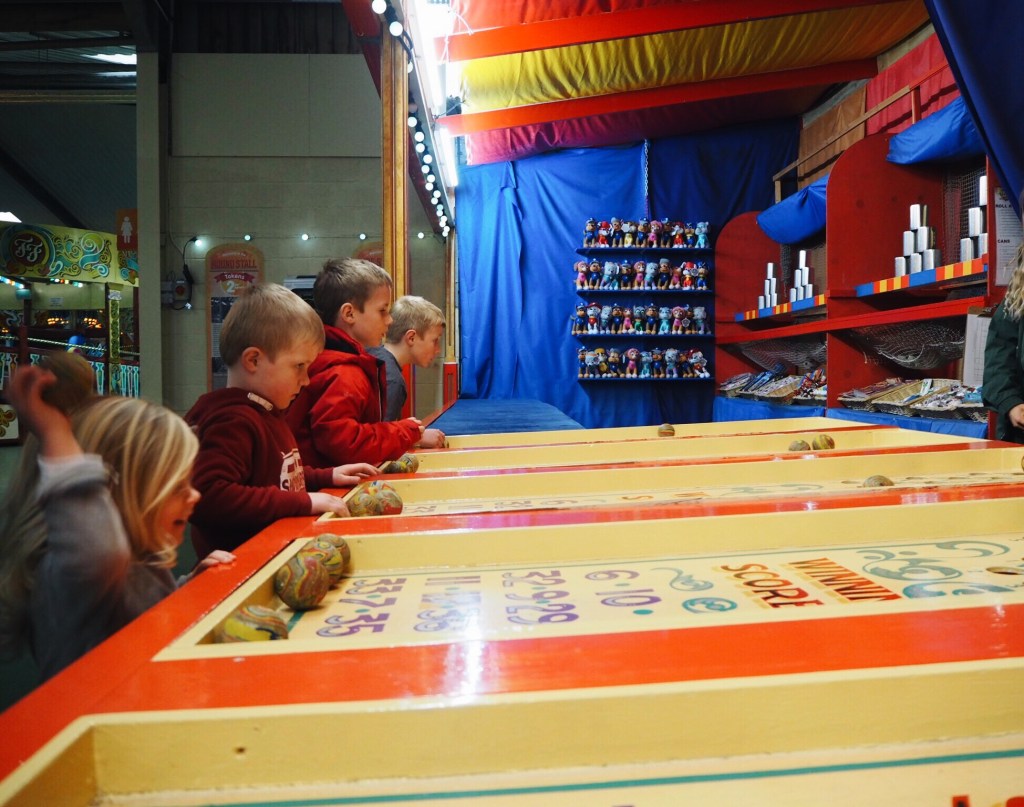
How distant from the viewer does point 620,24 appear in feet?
16.6

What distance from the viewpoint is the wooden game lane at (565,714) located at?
0.53m

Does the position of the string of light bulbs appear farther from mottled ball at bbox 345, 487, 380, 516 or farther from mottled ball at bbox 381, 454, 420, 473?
mottled ball at bbox 345, 487, 380, 516

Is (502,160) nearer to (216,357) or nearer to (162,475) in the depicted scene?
(216,357)

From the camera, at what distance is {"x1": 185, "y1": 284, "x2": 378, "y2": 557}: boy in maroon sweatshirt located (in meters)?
1.37

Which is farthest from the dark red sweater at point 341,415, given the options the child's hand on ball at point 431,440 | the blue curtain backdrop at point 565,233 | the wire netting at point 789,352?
the blue curtain backdrop at point 565,233

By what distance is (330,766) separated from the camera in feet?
1.78

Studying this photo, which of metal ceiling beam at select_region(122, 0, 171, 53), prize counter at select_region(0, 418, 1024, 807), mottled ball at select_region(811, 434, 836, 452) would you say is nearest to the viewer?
prize counter at select_region(0, 418, 1024, 807)

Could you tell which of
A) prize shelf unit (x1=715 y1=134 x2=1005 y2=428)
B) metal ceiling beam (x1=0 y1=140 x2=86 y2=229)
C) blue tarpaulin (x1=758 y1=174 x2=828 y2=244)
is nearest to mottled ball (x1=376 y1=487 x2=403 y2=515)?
prize shelf unit (x1=715 y1=134 x2=1005 y2=428)

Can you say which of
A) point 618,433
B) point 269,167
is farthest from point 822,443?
point 269,167

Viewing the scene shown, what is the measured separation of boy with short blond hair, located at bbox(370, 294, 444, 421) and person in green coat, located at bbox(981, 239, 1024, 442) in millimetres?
2012

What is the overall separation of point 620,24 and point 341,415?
407 centimetres

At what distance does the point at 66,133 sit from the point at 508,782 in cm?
1356

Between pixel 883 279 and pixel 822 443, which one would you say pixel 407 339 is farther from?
pixel 883 279

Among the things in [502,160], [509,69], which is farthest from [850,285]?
[502,160]
